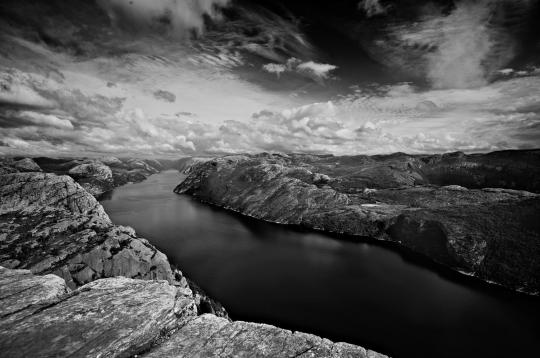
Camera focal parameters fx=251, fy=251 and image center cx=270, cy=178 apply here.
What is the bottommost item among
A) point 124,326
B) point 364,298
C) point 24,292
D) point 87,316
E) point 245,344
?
point 364,298

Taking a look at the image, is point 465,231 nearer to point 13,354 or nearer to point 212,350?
point 212,350

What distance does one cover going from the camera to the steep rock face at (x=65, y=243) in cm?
7975

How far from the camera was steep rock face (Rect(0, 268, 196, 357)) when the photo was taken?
25328mm

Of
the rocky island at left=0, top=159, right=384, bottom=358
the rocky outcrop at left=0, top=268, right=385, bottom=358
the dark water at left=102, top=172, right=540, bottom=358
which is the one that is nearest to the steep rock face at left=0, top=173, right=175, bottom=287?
the dark water at left=102, top=172, right=540, bottom=358

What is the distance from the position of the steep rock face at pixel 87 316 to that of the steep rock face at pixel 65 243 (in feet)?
151

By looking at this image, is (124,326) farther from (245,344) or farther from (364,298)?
(364,298)

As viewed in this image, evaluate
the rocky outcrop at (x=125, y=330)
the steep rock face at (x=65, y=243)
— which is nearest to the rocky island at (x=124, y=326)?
the rocky outcrop at (x=125, y=330)

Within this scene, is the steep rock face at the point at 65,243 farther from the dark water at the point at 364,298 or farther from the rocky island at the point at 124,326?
the rocky island at the point at 124,326

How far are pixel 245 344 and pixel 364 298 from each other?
75.3m

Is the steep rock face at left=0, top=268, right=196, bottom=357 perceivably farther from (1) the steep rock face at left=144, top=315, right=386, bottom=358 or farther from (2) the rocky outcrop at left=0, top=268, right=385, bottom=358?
(1) the steep rock face at left=144, top=315, right=386, bottom=358

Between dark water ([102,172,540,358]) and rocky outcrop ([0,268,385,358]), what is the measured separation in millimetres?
45851

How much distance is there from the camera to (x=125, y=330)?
91.6ft

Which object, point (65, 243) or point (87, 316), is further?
point (65, 243)

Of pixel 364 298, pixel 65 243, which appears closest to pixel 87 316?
pixel 65 243
